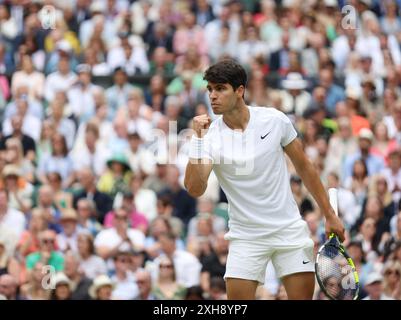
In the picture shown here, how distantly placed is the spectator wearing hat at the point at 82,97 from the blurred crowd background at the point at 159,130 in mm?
21

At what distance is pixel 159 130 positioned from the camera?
16609 millimetres

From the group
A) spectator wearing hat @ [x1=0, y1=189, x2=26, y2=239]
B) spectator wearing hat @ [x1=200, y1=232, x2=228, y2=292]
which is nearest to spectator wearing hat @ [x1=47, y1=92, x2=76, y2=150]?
spectator wearing hat @ [x1=0, y1=189, x2=26, y2=239]

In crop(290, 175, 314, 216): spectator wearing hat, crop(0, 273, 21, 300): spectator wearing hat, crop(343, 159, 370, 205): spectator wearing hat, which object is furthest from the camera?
crop(343, 159, 370, 205): spectator wearing hat

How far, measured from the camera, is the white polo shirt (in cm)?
859

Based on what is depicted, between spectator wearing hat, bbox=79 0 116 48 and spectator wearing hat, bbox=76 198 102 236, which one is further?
spectator wearing hat, bbox=79 0 116 48

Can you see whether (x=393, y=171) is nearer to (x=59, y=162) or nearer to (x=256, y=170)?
(x=59, y=162)

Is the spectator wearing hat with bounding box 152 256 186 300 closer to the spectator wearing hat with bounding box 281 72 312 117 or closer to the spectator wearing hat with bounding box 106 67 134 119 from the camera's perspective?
the spectator wearing hat with bounding box 281 72 312 117

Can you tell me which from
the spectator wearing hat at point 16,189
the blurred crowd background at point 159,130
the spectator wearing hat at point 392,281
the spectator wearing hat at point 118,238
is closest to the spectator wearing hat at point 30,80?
the blurred crowd background at point 159,130

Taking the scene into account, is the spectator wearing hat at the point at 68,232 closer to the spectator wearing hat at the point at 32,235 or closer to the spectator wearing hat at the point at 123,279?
the spectator wearing hat at the point at 32,235

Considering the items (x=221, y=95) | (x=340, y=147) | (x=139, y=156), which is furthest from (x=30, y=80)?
(x=221, y=95)

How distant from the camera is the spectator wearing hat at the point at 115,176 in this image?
→ 15.5 meters

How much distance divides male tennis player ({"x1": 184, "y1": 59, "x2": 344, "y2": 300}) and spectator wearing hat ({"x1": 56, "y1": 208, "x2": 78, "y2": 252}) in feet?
18.3

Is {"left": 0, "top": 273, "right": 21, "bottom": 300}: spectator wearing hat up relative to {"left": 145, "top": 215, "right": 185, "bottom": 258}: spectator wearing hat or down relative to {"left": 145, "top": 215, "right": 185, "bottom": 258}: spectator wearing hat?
down

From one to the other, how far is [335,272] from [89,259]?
18.1ft
